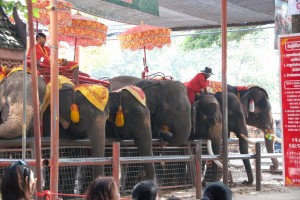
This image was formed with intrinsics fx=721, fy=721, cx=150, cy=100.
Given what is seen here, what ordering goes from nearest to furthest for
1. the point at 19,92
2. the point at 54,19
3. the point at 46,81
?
1. the point at 54,19
2. the point at 19,92
3. the point at 46,81

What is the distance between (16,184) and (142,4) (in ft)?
21.6

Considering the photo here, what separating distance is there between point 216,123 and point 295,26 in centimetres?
773

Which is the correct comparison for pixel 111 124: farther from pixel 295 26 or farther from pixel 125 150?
pixel 295 26

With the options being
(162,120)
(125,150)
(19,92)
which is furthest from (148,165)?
(19,92)

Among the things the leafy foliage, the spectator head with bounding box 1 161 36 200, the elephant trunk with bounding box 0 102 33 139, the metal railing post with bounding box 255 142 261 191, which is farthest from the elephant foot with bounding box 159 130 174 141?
the leafy foliage

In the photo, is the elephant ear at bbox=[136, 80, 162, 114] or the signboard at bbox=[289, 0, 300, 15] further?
the elephant ear at bbox=[136, 80, 162, 114]

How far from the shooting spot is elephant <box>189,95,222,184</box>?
1494 cm

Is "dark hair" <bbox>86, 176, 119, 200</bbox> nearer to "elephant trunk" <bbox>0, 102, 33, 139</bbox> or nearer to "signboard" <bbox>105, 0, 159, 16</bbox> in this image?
"signboard" <bbox>105, 0, 159, 16</bbox>

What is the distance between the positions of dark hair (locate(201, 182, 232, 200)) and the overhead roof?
5935mm

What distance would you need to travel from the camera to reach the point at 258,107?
1780 cm

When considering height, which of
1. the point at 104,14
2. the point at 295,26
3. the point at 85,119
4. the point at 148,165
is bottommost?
the point at 148,165

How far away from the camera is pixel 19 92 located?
11.0 meters

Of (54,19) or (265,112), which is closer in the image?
(54,19)

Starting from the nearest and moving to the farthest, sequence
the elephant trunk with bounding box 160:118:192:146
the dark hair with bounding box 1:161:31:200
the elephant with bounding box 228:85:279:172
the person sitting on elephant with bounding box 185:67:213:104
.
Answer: the dark hair with bounding box 1:161:31:200
the elephant trunk with bounding box 160:118:192:146
the person sitting on elephant with bounding box 185:67:213:104
the elephant with bounding box 228:85:279:172
